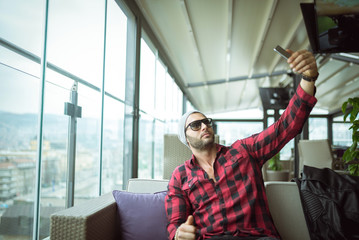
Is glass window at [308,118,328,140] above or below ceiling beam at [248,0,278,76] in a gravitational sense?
below

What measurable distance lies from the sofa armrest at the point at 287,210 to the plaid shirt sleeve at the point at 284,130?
204mm

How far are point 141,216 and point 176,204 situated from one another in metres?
0.20

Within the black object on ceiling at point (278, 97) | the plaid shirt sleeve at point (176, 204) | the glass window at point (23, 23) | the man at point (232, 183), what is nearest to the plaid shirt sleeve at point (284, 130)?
the man at point (232, 183)

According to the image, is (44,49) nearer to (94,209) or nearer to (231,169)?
(94,209)

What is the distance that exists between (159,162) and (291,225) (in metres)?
4.98

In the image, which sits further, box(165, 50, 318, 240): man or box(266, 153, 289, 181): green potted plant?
box(266, 153, 289, 181): green potted plant

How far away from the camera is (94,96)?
292 centimetres

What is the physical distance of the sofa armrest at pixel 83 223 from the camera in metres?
1.25

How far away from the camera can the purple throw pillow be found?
1.51 meters

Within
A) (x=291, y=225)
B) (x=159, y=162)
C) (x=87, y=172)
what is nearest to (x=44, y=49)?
(x=87, y=172)

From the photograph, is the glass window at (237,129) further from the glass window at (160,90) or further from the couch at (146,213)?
the couch at (146,213)

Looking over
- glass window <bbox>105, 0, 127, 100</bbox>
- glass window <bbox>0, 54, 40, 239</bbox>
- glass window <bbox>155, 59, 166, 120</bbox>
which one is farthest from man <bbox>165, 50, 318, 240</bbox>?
glass window <bbox>155, 59, 166, 120</bbox>

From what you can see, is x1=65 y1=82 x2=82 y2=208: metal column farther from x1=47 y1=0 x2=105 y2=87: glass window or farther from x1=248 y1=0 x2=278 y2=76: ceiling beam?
x1=248 y1=0 x2=278 y2=76: ceiling beam

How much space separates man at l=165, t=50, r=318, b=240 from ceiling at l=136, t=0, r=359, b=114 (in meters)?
3.27
